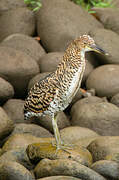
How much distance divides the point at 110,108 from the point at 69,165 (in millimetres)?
2677

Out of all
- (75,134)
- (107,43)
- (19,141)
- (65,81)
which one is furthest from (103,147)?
(107,43)

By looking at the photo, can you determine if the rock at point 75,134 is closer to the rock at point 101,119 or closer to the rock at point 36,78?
the rock at point 101,119

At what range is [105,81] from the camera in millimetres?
8641

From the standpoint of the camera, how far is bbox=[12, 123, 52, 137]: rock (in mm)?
7242

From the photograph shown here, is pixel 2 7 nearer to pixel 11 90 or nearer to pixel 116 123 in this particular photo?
pixel 11 90

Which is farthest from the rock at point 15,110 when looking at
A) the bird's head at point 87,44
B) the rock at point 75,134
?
the bird's head at point 87,44

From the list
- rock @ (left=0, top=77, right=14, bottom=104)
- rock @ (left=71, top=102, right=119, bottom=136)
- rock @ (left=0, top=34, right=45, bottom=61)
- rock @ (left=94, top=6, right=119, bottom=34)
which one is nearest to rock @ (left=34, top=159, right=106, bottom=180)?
rock @ (left=71, top=102, right=119, bottom=136)

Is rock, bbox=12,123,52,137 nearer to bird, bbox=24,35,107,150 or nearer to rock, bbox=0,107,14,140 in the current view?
rock, bbox=0,107,14,140

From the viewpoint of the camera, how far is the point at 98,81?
8719 millimetres

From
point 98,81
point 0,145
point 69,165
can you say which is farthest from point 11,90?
point 69,165

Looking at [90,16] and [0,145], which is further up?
[90,16]

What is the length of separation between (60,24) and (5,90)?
2513 millimetres

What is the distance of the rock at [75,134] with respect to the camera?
696cm

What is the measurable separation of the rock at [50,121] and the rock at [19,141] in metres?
0.90
